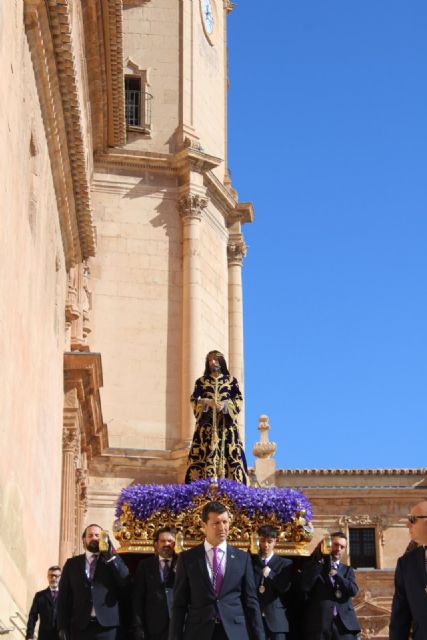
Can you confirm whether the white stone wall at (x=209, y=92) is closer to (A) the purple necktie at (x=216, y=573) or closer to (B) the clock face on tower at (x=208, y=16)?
(B) the clock face on tower at (x=208, y=16)

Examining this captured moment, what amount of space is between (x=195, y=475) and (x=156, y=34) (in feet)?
77.7

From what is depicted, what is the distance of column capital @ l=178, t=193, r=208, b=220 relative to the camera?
34.8 meters

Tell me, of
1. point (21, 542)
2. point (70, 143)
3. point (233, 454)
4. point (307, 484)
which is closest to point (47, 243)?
point (70, 143)

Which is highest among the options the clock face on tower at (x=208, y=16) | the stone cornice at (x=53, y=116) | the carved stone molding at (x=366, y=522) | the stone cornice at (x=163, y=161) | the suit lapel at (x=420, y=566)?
the clock face on tower at (x=208, y=16)

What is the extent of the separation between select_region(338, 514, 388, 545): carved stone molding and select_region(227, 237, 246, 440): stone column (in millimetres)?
16293

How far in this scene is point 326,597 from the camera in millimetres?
12664

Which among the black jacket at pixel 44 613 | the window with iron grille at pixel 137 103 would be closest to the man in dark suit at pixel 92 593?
the black jacket at pixel 44 613

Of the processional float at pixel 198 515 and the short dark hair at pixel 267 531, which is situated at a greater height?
the processional float at pixel 198 515

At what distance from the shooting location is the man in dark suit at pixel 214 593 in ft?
32.0

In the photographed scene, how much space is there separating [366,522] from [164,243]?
68.3 feet

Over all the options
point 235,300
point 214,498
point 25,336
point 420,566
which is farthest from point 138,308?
point 420,566

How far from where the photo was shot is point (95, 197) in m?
34.7

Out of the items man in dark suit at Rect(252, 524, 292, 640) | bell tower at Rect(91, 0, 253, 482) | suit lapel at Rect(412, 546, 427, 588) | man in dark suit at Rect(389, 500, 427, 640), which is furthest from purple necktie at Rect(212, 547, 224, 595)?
bell tower at Rect(91, 0, 253, 482)

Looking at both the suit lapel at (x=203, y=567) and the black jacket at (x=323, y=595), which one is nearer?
the suit lapel at (x=203, y=567)
